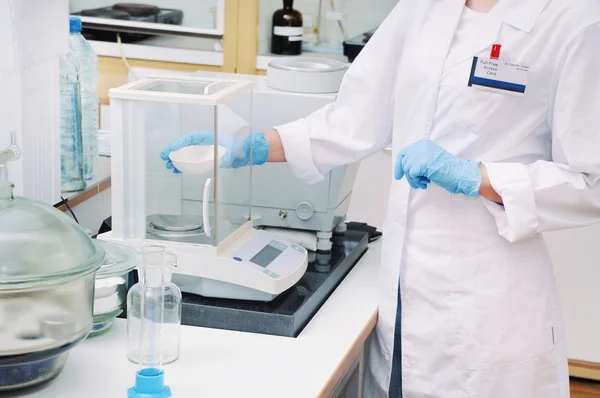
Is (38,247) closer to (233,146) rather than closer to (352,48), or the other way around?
(233,146)

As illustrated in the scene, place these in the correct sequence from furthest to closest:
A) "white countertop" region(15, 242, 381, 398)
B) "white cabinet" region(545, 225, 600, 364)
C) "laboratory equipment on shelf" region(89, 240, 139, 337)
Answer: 1. "white cabinet" region(545, 225, 600, 364)
2. "laboratory equipment on shelf" region(89, 240, 139, 337)
3. "white countertop" region(15, 242, 381, 398)

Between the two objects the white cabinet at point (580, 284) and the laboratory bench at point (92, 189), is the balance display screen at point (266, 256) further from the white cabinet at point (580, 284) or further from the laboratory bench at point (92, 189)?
the white cabinet at point (580, 284)

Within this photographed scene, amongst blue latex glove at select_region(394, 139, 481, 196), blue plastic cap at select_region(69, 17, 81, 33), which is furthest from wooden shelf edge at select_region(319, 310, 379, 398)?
blue plastic cap at select_region(69, 17, 81, 33)

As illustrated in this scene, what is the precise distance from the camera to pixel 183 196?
1.51 meters

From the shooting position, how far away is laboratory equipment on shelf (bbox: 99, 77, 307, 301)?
1.47m

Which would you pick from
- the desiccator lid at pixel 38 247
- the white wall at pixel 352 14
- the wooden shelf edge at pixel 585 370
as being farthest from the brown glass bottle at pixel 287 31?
the desiccator lid at pixel 38 247

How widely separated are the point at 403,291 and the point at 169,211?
0.48m

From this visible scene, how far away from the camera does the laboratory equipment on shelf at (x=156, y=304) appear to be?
1292 millimetres

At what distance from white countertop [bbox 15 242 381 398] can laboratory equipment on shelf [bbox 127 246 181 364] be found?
26 mm

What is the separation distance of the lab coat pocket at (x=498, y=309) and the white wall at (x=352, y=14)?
176cm

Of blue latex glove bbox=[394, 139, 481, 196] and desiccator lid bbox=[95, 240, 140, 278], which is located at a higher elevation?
blue latex glove bbox=[394, 139, 481, 196]

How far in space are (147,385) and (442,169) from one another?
2.12 ft

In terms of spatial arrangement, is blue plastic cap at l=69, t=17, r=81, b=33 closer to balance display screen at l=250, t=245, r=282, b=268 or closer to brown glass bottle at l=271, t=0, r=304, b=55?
balance display screen at l=250, t=245, r=282, b=268

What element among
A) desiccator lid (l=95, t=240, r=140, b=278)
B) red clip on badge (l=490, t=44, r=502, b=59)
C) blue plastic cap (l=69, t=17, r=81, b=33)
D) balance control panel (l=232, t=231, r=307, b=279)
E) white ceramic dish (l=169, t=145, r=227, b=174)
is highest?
red clip on badge (l=490, t=44, r=502, b=59)
